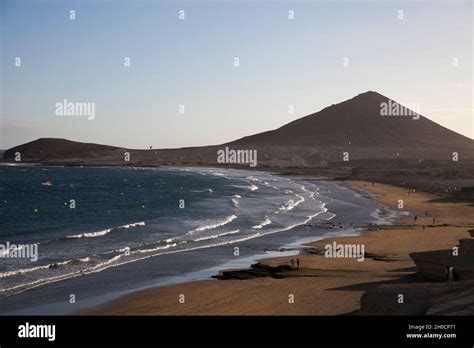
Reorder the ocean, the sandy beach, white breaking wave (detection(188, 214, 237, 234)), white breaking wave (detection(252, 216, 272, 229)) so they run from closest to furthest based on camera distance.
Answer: the sandy beach, the ocean, white breaking wave (detection(188, 214, 237, 234)), white breaking wave (detection(252, 216, 272, 229))

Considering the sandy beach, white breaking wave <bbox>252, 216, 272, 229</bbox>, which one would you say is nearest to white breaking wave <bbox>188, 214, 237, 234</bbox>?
white breaking wave <bbox>252, 216, 272, 229</bbox>

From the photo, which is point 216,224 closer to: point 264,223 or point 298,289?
point 264,223

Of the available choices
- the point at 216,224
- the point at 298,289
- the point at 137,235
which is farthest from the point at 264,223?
the point at 298,289

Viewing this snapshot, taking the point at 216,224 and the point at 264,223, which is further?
the point at 264,223

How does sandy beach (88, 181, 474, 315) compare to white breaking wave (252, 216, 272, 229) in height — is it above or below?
below

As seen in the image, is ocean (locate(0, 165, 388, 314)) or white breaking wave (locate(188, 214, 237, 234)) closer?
ocean (locate(0, 165, 388, 314))

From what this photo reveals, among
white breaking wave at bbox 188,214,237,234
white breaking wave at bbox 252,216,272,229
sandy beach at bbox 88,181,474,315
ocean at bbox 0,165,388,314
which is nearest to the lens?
sandy beach at bbox 88,181,474,315

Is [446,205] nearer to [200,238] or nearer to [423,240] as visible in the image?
[423,240]

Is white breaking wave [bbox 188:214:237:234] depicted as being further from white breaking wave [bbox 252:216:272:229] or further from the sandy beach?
the sandy beach

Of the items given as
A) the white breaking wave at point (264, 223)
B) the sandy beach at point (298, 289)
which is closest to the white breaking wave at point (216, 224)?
the white breaking wave at point (264, 223)
